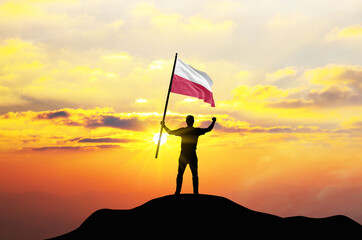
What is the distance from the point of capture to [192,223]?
1791cm

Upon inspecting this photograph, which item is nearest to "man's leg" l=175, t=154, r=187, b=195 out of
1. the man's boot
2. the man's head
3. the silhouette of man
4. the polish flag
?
the silhouette of man

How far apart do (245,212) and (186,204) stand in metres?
3.30

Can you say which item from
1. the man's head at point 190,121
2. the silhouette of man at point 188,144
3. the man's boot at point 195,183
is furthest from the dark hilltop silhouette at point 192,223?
the man's head at point 190,121

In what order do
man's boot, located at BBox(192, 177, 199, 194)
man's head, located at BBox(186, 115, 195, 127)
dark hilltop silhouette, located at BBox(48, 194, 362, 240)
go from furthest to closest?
man's boot, located at BBox(192, 177, 199, 194) < man's head, located at BBox(186, 115, 195, 127) < dark hilltop silhouette, located at BBox(48, 194, 362, 240)

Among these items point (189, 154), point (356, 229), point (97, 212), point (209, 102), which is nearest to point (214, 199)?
point (189, 154)

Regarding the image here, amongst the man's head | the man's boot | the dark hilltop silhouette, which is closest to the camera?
the dark hilltop silhouette

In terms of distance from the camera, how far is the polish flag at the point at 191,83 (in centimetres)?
1947

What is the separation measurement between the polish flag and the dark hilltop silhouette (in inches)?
199

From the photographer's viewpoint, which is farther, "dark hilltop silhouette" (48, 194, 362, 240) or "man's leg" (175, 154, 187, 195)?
"man's leg" (175, 154, 187, 195)

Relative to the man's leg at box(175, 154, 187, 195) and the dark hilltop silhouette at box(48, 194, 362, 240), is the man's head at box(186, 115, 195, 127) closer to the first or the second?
the man's leg at box(175, 154, 187, 195)

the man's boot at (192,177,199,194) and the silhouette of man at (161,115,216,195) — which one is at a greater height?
the silhouette of man at (161,115,216,195)

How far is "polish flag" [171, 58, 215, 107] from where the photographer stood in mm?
19469

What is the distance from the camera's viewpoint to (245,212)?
65.5ft

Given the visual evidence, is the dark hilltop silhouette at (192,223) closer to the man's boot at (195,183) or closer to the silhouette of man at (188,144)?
the man's boot at (195,183)
